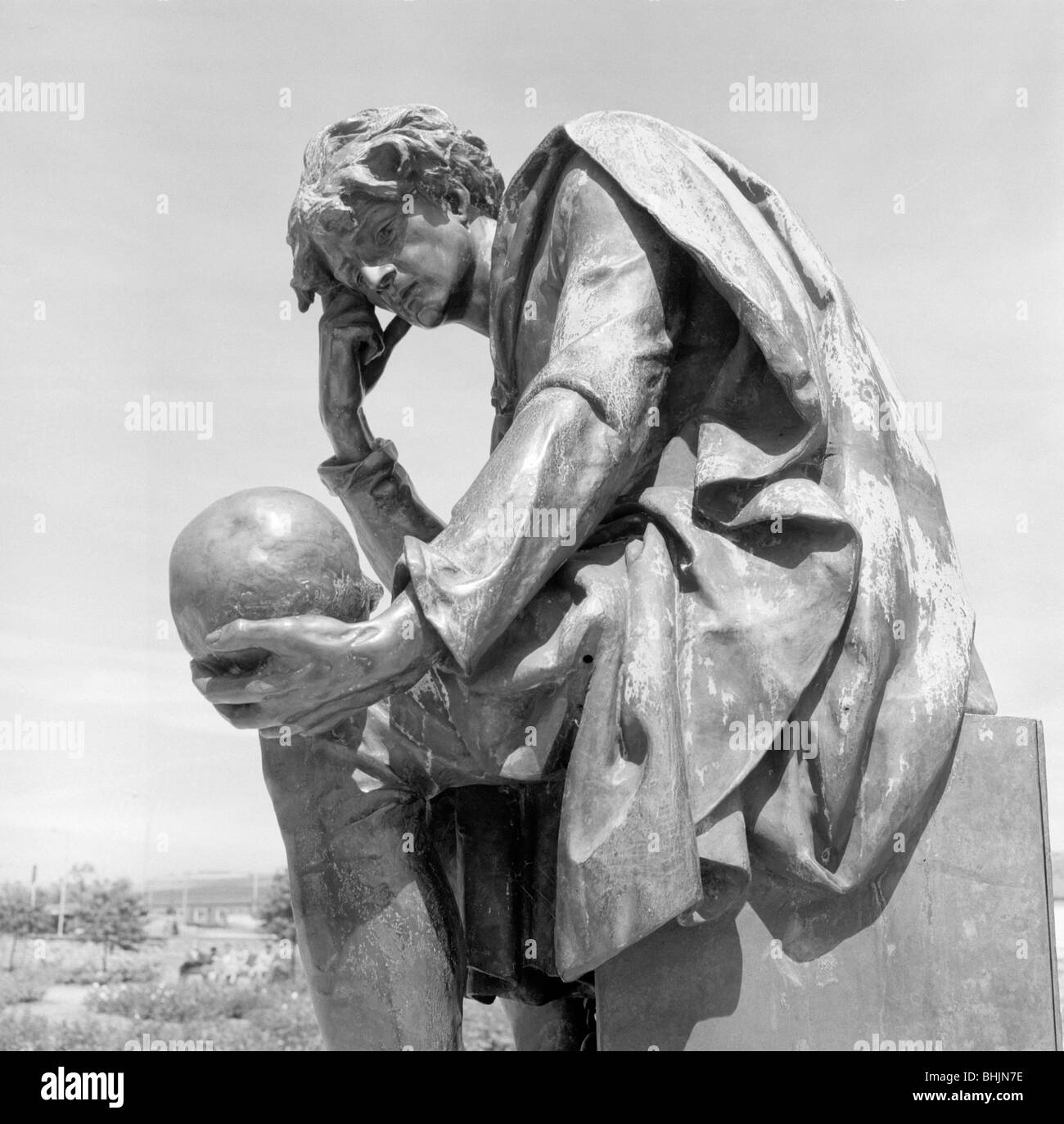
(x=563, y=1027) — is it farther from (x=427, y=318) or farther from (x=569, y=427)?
(x=427, y=318)

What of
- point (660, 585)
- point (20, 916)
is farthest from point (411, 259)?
point (20, 916)

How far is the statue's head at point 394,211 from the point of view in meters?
3.27

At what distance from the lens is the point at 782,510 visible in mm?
2848

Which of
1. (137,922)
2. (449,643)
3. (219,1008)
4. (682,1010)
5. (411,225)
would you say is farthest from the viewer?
(137,922)

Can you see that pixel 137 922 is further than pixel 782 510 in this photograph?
Yes

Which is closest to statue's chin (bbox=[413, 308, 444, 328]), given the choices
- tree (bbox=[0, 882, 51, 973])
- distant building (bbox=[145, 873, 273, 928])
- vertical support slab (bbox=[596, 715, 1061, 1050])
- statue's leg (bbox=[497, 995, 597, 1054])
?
vertical support slab (bbox=[596, 715, 1061, 1050])

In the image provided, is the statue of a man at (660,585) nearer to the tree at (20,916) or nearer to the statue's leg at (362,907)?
the statue's leg at (362,907)

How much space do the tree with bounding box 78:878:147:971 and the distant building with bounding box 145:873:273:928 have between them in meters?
0.40

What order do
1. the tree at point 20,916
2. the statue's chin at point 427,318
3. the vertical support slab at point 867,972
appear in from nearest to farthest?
the vertical support slab at point 867,972 < the statue's chin at point 427,318 < the tree at point 20,916

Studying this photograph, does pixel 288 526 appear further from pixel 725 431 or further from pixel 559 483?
pixel 725 431

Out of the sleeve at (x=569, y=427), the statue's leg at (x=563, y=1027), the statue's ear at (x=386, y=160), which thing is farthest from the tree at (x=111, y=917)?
the sleeve at (x=569, y=427)
